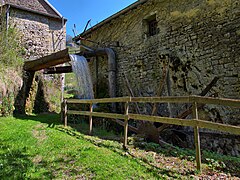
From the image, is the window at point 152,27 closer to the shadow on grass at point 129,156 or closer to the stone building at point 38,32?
the shadow on grass at point 129,156

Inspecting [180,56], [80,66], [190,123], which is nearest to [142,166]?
[190,123]

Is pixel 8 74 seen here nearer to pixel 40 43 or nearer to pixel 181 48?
pixel 40 43

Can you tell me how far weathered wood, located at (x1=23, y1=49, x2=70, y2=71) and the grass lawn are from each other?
396 cm

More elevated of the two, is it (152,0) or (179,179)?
(152,0)

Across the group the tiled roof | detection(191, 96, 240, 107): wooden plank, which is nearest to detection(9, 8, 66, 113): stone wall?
the tiled roof

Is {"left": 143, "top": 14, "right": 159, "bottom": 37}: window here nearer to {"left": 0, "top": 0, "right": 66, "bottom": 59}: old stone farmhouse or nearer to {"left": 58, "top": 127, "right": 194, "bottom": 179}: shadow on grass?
{"left": 58, "top": 127, "right": 194, "bottom": 179}: shadow on grass

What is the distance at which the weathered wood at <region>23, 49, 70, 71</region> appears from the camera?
25.1 feet

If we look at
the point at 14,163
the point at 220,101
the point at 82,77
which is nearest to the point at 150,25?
the point at 82,77

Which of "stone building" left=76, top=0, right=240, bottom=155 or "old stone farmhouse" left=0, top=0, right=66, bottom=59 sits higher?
"old stone farmhouse" left=0, top=0, right=66, bottom=59

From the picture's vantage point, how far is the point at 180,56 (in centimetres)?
620

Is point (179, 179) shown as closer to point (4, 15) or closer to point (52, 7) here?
point (4, 15)

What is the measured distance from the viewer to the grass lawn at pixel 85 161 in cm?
277

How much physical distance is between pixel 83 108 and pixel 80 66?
1.93 metres

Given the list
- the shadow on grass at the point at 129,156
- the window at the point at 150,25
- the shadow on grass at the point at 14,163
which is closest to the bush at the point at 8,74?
the shadow on grass at the point at 129,156
